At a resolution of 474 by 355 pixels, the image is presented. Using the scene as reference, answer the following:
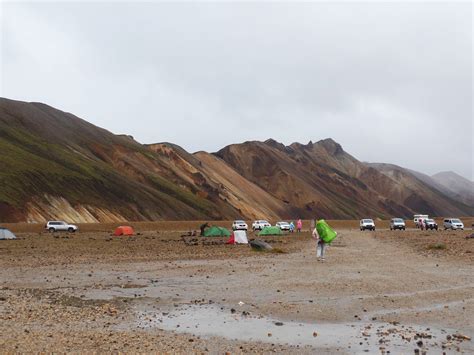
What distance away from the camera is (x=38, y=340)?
949 cm

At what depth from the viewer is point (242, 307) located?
13539 millimetres

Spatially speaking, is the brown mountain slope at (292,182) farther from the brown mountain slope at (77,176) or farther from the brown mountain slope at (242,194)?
the brown mountain slope at (77,176)

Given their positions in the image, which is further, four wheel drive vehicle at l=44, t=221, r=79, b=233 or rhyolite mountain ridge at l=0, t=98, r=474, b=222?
rhyolite mountain ridge at l=0, t=98, r=474, b=222

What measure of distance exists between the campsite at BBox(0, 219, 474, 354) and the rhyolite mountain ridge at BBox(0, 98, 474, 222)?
65.4 meters

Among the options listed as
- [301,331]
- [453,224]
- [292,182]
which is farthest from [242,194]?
[301,331]

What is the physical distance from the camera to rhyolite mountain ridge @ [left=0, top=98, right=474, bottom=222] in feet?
300

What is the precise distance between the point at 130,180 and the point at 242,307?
102159 mm

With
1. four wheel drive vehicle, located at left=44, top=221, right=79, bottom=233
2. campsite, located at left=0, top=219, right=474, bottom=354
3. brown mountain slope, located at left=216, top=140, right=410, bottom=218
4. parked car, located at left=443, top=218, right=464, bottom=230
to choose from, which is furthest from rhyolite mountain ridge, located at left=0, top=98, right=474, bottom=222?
campsite, located at left=0, top=219, right=474, bottom=354

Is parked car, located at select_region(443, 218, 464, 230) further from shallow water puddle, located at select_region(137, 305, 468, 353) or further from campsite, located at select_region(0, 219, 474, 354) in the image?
shallow water puddle, located at select_region(137, 305, 468, 353)

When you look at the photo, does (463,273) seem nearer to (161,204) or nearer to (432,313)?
(432,313)

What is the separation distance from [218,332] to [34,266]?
1649 cm

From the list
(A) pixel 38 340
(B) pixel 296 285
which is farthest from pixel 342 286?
(A) pixel 38 340

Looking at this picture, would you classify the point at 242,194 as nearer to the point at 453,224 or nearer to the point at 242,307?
the point at 453,224

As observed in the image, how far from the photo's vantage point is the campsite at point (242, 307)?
9.66m
